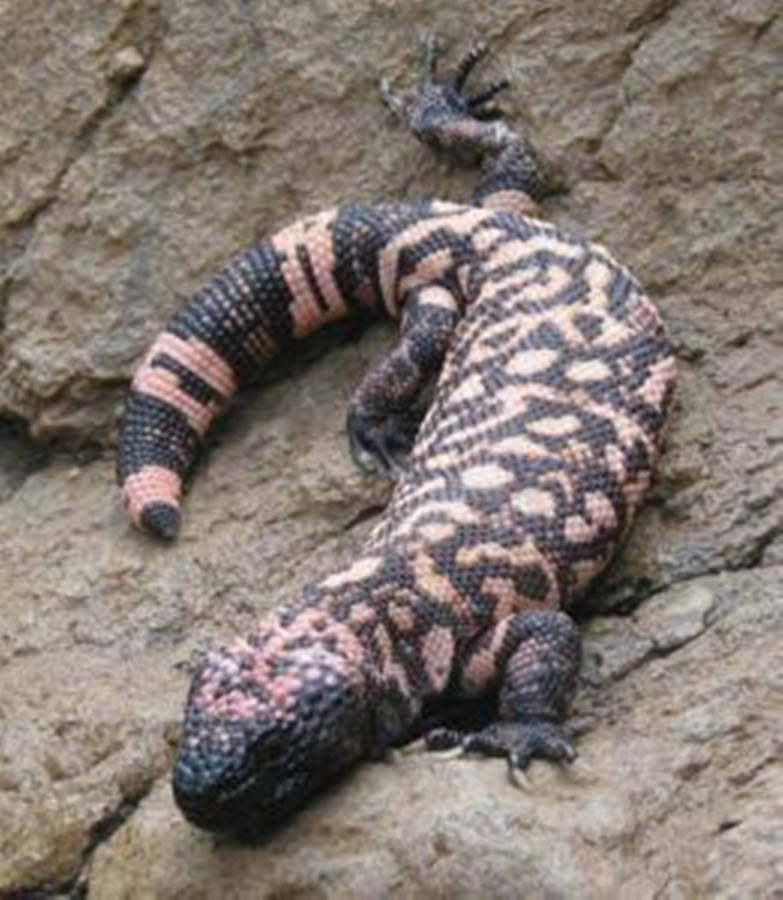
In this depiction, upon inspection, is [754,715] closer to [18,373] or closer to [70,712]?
[70,712]

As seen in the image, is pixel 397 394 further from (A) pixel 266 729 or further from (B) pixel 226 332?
(A) pixel 266 729

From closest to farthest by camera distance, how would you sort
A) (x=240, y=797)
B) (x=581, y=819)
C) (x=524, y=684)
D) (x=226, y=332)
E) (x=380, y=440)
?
(x=581, y=819), (x=240, y=797), (x=524, y=684), (x=380, y=440), (x=226, y=332)

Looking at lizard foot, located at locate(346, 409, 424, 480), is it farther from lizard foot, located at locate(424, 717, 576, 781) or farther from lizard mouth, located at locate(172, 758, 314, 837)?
lizard mouth, located at locate(172, 758, 314, 837)

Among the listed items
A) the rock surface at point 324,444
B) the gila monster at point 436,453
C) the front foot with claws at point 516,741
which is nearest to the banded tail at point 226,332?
the gila monster at point 436,453

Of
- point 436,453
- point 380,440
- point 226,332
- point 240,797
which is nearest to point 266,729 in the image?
point 240,797

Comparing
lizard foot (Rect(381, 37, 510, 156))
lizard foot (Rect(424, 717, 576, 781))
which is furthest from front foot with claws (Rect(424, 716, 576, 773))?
lizard foot (Rect(381, 37, 510, 156))

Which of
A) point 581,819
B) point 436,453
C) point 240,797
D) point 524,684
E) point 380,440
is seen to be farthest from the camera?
point 380,440

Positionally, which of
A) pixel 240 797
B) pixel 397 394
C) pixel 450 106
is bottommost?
pixel 397 394
